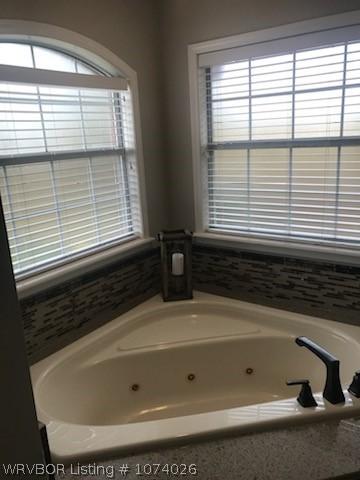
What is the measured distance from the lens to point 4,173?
1813 millimetres

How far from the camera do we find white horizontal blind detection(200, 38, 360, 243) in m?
2.06

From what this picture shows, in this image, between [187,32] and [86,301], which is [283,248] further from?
[187,32]

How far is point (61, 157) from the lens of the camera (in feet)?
6.82

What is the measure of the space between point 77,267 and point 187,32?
1601 millimetres

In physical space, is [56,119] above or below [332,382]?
above

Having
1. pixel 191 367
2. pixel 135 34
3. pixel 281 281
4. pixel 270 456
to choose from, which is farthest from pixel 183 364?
pixel 135 34

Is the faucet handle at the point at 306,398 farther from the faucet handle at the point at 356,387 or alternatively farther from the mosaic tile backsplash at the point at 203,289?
the mosaic tile backsplash at the point at 203,289

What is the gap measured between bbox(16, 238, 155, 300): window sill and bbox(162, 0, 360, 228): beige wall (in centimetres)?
43

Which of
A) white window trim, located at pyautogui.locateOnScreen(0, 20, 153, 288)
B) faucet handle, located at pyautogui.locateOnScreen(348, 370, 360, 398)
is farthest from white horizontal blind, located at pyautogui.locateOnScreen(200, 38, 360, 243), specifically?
faucet handle, located at pyautogui.locateOnScreen(348, 370, 360, 398)

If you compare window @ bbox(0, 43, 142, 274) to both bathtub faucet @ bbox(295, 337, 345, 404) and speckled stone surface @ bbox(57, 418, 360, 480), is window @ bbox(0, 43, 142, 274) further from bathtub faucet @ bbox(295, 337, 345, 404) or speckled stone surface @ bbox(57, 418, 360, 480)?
bathtub faucet @ bbox(295, 337, 345, 404)

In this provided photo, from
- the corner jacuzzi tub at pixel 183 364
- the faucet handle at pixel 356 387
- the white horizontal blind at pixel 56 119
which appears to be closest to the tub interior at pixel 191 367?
the corner jacuzzi tub at pixel 183 364

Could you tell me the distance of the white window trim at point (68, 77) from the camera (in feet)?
5.85

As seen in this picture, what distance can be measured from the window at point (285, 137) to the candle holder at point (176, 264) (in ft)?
0.97

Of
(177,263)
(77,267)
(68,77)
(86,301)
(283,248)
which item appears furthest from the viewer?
(177,263)
